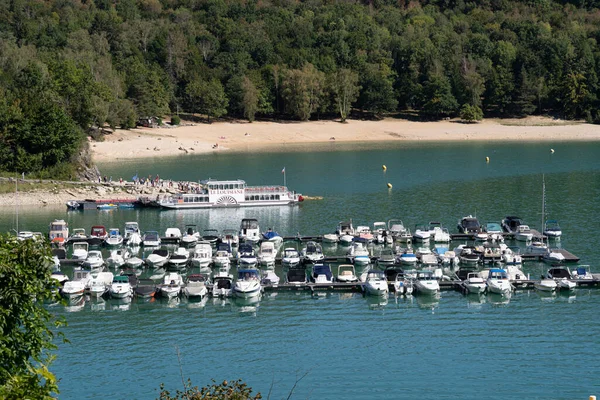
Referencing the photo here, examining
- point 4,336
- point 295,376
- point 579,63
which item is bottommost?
point 295,376

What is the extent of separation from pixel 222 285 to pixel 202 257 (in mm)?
7456

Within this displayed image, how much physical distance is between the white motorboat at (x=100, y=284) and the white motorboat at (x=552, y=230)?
3397 centimetres

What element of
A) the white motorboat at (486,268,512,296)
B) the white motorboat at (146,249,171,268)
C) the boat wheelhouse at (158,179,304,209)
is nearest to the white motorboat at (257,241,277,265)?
the white motorboat at (146,249,171,268)

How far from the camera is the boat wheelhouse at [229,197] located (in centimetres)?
8850

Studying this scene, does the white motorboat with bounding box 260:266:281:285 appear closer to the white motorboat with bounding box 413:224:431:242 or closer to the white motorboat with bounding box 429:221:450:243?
the white motorboat with bounding box 413:224:431:242

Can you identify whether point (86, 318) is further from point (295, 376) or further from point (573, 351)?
point (573, 351)

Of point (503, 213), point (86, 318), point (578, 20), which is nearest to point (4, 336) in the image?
point (86, 318)

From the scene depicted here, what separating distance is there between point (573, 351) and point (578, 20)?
165 metres

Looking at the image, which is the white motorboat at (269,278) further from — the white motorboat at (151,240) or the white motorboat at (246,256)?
the white motorboat at (151,240)

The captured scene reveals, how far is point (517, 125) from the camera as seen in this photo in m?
158

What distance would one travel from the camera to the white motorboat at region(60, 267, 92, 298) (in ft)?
176

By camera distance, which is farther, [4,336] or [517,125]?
[517,125]

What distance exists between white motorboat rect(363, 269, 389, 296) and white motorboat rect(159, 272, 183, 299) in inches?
436

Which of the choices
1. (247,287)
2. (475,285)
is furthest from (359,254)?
(247,287)
